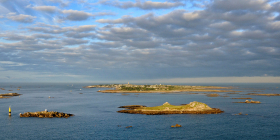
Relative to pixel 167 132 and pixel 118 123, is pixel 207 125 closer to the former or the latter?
pixel 167 132

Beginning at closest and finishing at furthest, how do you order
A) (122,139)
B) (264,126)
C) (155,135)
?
1. (122,139)
2. (155,135)
3. (264,126)

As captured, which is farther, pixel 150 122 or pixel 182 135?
pixel 150 122

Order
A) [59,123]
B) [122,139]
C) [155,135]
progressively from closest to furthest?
[122,139] < [155,135] < [59,123]

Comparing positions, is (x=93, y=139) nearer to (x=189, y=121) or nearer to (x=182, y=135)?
(x=182, y=135)

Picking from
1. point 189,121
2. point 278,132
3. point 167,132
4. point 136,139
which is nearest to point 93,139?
point 136,139

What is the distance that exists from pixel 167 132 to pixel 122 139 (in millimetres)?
15469

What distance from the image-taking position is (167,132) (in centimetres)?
7081

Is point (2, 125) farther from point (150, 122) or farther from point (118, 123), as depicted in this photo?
point (150, 122)

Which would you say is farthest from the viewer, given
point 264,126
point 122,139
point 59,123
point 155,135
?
point 59,123

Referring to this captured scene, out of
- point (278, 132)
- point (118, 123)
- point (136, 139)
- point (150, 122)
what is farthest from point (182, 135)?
point (278, 132)

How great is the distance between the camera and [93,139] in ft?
211

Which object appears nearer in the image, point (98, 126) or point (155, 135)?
point (155, 135)

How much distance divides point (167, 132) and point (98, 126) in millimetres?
25001

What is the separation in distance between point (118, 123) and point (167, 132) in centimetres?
2097
